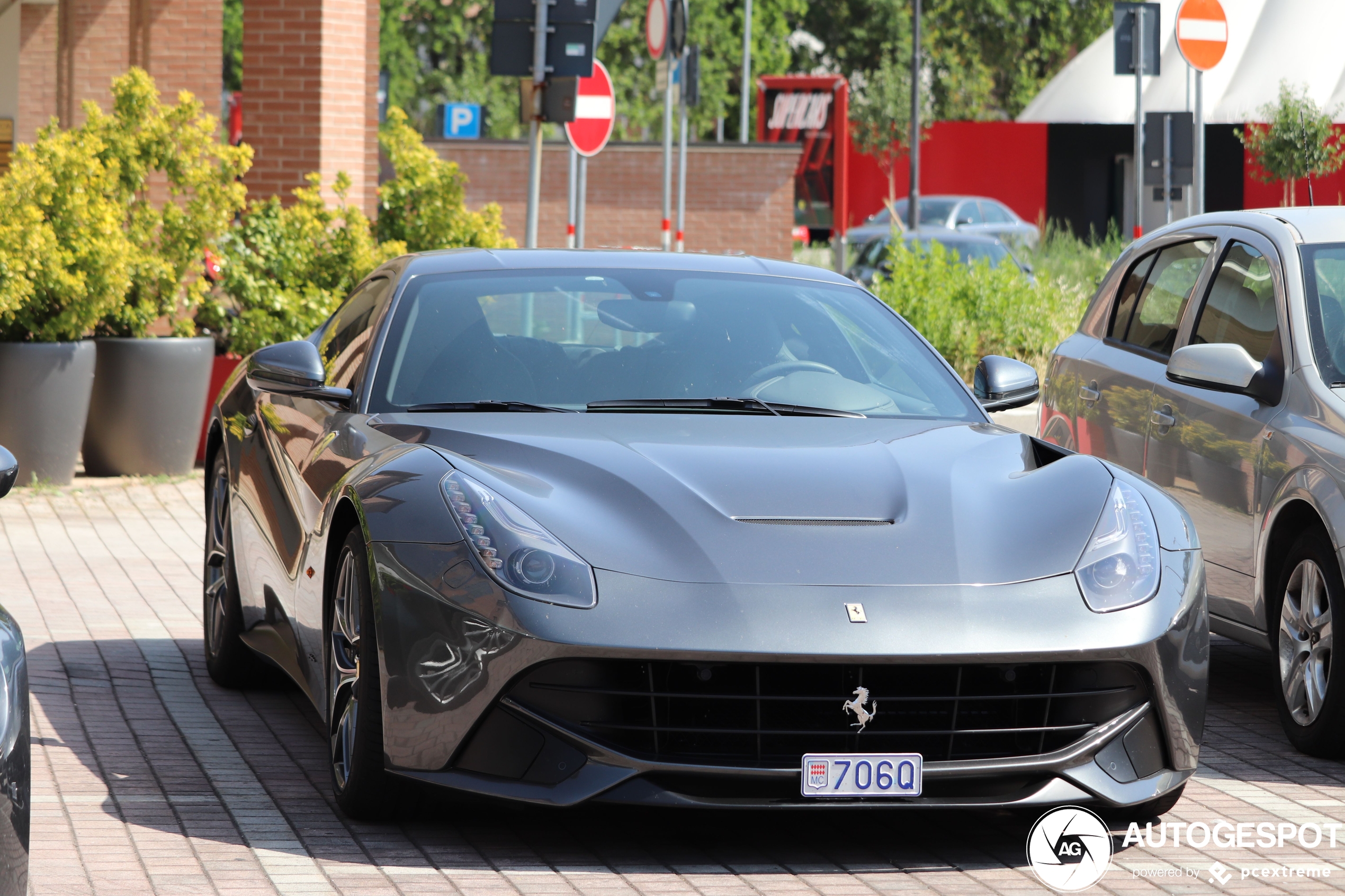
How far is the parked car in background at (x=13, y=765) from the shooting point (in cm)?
319

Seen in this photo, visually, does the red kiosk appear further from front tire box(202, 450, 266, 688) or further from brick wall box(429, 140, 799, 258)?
front tire box(202, 450, 266, 688)

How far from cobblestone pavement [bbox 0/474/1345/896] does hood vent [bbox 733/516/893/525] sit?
0.67 metres

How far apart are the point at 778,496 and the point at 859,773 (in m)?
0.71

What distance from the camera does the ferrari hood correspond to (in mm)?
4258

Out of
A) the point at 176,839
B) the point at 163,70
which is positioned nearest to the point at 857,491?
the point at 176,839

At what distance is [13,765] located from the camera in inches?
128

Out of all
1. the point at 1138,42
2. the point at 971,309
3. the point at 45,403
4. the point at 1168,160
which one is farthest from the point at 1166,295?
the point at 971,309

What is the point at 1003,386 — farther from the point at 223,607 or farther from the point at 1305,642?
the point at 223,607

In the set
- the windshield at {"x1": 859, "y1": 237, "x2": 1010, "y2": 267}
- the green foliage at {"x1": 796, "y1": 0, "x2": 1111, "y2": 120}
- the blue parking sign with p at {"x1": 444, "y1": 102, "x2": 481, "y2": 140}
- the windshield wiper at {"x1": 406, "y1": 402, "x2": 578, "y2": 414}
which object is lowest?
the windshield wiper at {"x1": 406, "y1": 402, "x2": 578, "y2": 414}

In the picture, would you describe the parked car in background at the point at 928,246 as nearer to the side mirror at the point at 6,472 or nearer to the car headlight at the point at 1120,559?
the car headlight at the point at 1120,559

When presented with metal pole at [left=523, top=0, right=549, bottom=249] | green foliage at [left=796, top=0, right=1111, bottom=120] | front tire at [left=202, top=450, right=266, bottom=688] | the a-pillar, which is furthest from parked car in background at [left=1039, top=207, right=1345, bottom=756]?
green foliage at [left=796, top=0, right=1111, bottom=120]

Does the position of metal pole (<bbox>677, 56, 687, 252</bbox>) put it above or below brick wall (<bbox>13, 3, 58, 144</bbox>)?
below

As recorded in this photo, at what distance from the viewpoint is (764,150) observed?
31.6m

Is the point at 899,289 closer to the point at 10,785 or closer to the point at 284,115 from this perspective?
the point at 284,115
